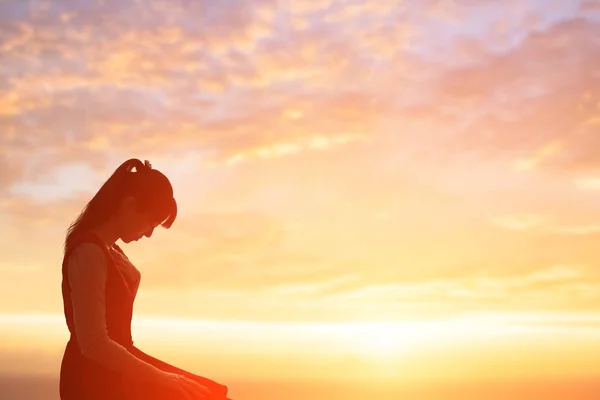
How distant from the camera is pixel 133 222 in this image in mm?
5270

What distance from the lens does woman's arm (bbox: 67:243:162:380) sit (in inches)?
194

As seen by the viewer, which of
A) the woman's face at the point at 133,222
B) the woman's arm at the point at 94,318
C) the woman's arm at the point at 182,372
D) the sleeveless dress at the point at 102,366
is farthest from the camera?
the woman's arm at the point at 182,372

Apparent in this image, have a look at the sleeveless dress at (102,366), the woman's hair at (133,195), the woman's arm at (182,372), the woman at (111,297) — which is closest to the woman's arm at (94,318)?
the woman at (111,297)

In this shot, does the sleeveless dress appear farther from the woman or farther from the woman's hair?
the woman's hair

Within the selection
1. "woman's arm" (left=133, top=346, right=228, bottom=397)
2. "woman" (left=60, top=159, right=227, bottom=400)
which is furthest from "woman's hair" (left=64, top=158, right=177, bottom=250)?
"woman's arm" (left=133, top=346, right=228, bottom=397)

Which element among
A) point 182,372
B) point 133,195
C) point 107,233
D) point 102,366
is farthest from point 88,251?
point 182,372

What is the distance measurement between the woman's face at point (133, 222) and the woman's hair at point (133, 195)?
0.04m

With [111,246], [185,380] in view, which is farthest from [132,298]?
[185,380]

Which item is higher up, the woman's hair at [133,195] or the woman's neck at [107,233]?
the woman's hair at [133,195]

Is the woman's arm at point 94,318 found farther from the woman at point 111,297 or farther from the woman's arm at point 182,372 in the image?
the woman's arm at point 182,372

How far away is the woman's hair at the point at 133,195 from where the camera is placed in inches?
205

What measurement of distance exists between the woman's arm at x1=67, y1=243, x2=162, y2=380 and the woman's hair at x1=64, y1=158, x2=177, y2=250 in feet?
0.98

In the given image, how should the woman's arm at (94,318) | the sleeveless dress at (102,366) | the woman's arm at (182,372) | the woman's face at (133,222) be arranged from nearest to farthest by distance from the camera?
the woman's arm at (94,318), the sleeveless dress at (102,366), the woman's face at (133,222), the woman's arm at (182,372)

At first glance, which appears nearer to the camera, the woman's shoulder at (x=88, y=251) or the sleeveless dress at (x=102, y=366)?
the woman's shoulder at (x=88, y=251)
